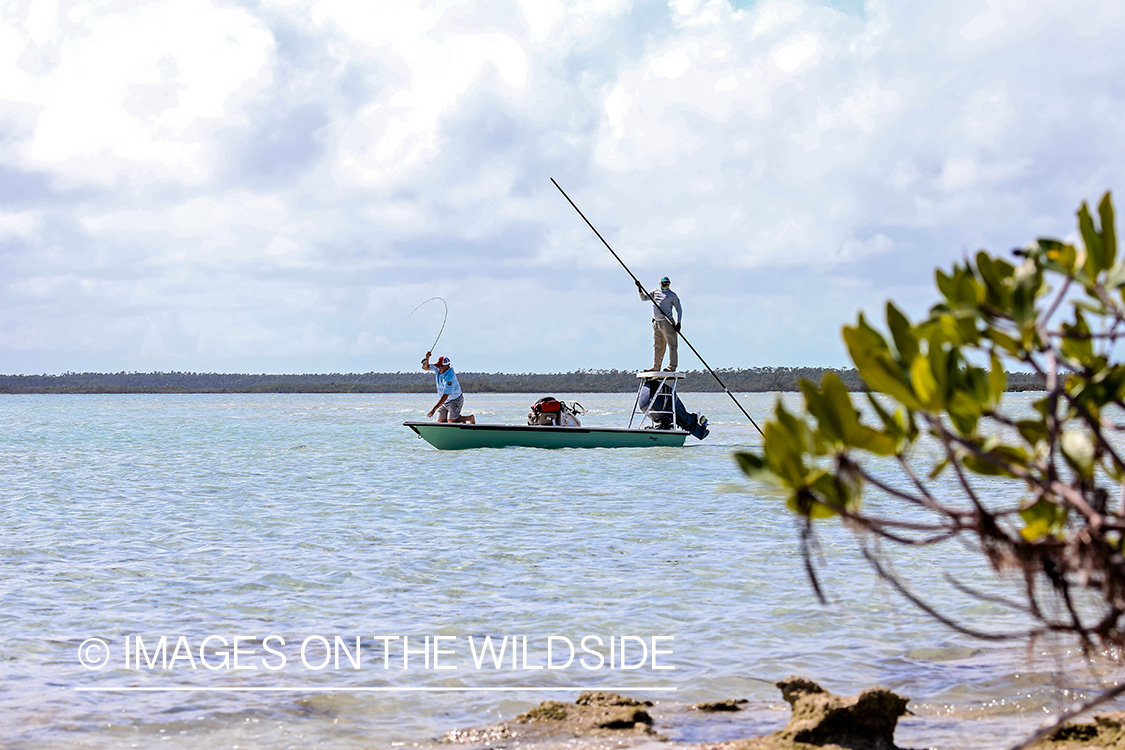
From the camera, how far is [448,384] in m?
20.9

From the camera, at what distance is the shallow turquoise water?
18.8ft

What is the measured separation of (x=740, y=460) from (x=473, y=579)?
760 cm

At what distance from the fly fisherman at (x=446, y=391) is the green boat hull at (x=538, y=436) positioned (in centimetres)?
29

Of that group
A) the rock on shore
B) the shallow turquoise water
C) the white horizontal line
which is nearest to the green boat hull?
the shallow turquoise water

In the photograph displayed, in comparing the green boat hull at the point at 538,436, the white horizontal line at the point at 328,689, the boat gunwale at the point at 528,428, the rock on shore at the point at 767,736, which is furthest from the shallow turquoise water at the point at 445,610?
the green boat hull at the point at 538,436

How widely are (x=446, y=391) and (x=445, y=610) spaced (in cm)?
1297

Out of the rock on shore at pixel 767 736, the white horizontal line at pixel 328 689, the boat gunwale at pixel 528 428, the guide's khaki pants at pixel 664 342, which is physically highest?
the guide's khaki pants at pixel 664 342

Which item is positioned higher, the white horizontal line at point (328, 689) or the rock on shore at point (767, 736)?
the rock on shore at point (767, 736)

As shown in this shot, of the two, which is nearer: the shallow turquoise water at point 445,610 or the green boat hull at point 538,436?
the shallow turquoise water at point 445,610

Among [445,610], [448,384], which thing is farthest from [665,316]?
[445,610]

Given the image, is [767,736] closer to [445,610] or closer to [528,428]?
[445,610]

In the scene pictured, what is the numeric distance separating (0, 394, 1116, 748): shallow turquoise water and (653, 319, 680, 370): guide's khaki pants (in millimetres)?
4000

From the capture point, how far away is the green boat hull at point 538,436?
21219mm

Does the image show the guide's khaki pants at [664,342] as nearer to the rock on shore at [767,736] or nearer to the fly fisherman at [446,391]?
the fly fisherman at [446,391]
